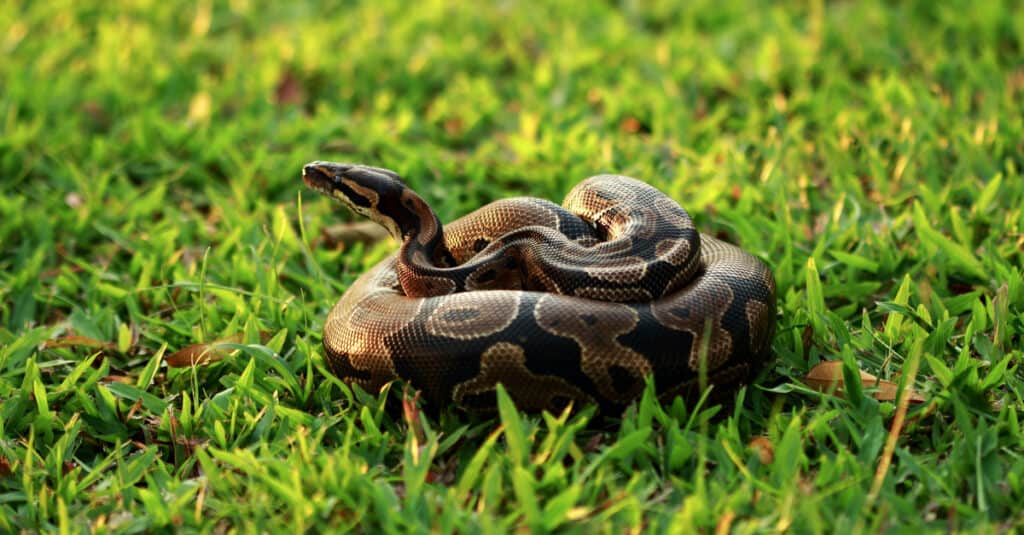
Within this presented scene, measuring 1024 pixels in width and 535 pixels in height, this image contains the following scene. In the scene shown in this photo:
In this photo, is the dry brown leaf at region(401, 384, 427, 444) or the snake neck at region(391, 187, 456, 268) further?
the snake neck at region(391, 187, 456, 268)

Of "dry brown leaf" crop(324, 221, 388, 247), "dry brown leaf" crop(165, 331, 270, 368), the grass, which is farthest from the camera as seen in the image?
"dry brown leaf" crop(324, 221, 388, 247)

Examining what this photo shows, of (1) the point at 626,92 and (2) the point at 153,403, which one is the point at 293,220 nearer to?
(2) the point at 153,403

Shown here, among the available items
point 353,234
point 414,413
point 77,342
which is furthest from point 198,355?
point 353,234

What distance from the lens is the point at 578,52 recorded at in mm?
8078

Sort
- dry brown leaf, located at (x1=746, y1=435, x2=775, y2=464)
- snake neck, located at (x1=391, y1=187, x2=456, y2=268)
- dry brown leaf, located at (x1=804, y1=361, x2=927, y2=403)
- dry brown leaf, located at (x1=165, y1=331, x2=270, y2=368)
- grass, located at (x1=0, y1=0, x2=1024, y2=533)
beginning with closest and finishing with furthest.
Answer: grass, located at (x1=0, y1=0, x2=1024, y2=533), dry brown leaf, located at (x1=746, y1=435, x2=775, y2=464), dry brown leaf, located at (x1=804, y1=361, x2=927, y2=403), dry brown leaf, located at (x1=165, y1=331, x2=270, y2=368), snake neck, located at (x1=391, y1=187, x2=456, y2=268)

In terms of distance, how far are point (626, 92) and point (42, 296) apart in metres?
3.99

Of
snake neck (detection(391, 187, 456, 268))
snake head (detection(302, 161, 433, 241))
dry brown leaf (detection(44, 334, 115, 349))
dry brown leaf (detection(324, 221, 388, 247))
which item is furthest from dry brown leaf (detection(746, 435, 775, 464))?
dry brown leaf (detection(44, 334, 115, 349))

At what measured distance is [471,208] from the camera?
599cm

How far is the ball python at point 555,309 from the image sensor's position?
3.69m

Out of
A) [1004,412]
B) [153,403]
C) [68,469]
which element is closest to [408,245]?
[153,403]

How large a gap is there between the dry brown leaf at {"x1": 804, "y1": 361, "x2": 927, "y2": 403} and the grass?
0.05m

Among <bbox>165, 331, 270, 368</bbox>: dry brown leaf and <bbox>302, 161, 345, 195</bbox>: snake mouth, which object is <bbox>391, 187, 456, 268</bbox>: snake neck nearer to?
<bbox>302, 161, 345, 195</bbox>: snake mouth

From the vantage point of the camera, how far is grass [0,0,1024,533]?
11.5 feet

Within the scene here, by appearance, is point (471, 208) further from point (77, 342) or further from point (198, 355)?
point (77, 342)
